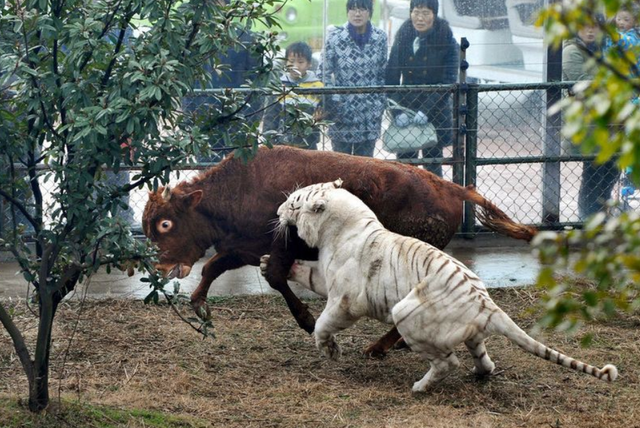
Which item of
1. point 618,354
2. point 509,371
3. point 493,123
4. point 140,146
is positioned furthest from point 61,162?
point 493,123

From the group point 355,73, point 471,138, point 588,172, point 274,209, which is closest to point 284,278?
point 274,209

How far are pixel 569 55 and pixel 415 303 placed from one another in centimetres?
519

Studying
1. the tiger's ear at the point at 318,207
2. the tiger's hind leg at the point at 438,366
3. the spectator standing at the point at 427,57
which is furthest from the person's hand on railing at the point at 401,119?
the tiger's hind leg at the point at 438,366

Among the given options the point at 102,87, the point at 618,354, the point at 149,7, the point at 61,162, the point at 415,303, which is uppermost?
the point at 149,7

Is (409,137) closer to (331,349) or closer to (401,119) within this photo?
(401,119)

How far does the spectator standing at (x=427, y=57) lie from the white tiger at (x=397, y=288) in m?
3.50

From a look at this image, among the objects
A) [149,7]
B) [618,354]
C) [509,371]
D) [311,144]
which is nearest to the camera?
[149,7]

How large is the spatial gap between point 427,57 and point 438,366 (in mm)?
5001

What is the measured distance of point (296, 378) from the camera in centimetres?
570

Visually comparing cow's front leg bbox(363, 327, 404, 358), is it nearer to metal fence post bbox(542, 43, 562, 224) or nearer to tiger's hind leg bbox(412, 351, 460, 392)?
tiger's hind leg bbox(412, 351, 460, 392)

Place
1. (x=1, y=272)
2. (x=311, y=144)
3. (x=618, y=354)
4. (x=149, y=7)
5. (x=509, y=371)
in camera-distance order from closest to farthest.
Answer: (x=149, y=7) → (x=509, y=371) → (x=618, y=354) → (x=1, y=272) → (x=311, y=144)

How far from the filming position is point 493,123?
31.0 ft

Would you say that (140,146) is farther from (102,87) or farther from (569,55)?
(569,55)

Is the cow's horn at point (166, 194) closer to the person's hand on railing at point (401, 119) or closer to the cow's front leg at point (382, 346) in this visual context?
the cow's front leg at point (382, 346)
